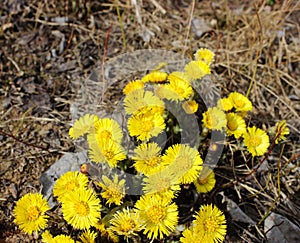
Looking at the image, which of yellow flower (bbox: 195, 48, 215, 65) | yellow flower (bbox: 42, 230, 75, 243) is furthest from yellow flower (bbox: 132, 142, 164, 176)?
yellow flower (bbox: 195, 48, 215, 65)

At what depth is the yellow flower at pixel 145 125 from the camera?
1959 mm

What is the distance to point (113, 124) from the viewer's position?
2008 mm

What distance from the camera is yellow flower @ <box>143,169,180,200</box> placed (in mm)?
1833

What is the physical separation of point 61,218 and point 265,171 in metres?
1.27

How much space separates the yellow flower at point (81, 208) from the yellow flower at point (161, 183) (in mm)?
251

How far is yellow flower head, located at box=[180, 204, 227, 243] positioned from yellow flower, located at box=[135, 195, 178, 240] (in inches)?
3.5

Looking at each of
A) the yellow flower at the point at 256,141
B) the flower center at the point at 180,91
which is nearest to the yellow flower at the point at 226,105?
the yellow flower at the point at 256,141

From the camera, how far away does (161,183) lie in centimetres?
185

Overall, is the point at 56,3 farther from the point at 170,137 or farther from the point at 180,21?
the point at 170,137

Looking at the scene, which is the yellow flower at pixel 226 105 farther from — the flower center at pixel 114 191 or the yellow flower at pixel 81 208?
the yellow flower at pixel 81 208

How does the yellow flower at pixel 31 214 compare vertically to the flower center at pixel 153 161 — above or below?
below

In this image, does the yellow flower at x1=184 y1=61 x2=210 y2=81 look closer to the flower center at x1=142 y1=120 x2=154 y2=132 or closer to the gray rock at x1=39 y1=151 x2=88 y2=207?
the flower center at x1=142 y1=120 x2=154 y2=132

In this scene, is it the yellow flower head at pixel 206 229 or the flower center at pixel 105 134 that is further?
the flower center at pixel 105 134

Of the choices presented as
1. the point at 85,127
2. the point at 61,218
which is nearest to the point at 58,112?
the point at 85,127
